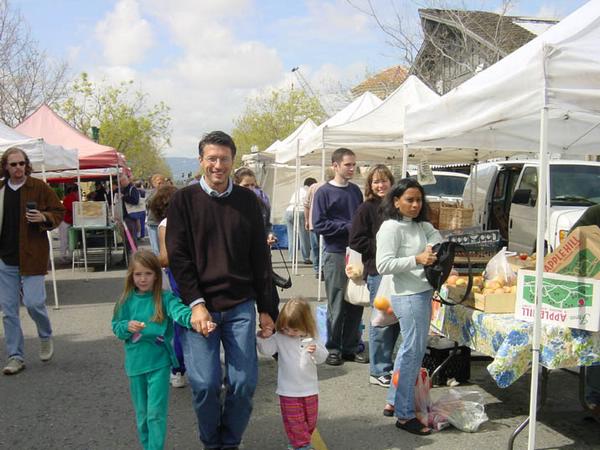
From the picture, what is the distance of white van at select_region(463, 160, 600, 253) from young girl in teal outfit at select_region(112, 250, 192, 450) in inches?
257

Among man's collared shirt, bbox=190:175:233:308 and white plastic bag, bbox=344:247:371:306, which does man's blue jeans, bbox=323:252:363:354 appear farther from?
man's collared shirt, bbox=190:175:233:308

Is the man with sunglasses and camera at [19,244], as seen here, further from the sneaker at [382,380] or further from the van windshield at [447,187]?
the van windshield at [447,187]

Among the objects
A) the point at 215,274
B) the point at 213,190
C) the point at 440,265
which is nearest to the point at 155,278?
the point at 215,274

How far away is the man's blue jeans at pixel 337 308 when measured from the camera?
19.3ft

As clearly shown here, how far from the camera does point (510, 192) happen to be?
38.0 ft

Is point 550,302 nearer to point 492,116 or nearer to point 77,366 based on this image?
point 492,116

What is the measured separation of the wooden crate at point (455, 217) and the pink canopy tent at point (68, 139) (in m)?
7.43

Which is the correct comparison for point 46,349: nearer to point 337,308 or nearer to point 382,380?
point 337,308

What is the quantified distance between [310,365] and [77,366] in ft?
10.5

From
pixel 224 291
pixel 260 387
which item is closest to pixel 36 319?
pixel 260 387

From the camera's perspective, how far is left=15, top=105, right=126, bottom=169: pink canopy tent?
43.6 ft

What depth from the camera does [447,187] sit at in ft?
48.1

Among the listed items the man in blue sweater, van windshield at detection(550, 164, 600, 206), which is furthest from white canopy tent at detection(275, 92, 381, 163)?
the man in blue sweater

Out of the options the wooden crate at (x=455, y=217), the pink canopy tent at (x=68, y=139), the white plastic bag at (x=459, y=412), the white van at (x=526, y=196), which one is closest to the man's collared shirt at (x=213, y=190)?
the white plastic bag at (x=459, y=412)
